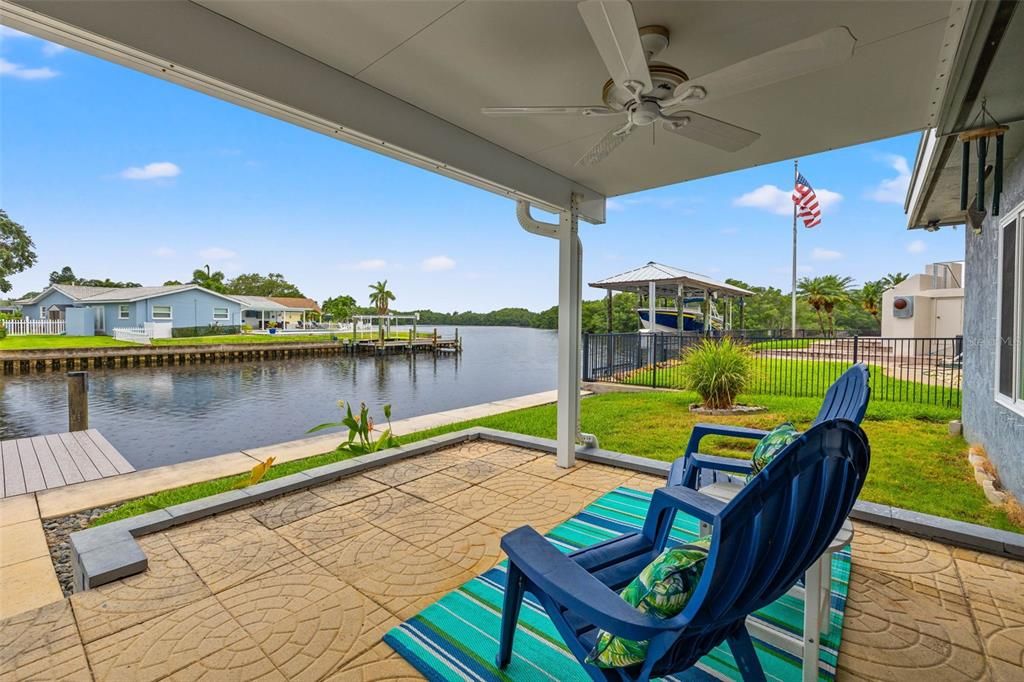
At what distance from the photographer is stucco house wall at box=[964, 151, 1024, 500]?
3043mm

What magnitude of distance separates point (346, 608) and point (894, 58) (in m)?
3.45

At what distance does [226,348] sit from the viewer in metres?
26.6

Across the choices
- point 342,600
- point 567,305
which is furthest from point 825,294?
point 342,600

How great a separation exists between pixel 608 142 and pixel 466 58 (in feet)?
2.68

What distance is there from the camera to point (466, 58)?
2.18 meters

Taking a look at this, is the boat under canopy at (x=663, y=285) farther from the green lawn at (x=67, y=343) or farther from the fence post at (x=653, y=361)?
the green lawn at (x=67, y=343)

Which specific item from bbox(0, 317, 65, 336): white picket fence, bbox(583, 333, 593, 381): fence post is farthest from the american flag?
bbox(0, 317, 65, 336): white picket fence

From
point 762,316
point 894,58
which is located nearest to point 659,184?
point 894,58

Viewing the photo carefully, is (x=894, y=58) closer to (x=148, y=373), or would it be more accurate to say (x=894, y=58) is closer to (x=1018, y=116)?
(x=1018, y=116)

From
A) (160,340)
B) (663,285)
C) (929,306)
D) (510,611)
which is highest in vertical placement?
(663,285)

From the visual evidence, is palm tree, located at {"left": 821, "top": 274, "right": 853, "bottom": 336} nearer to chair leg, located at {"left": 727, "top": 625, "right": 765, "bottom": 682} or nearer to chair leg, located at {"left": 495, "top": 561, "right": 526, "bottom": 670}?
chair leg, located at {"left": 727, "top": 625, "right": 765, "bottom": 682}

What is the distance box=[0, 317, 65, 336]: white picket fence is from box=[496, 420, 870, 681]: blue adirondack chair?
11885mm

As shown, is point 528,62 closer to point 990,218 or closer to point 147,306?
point 990,218

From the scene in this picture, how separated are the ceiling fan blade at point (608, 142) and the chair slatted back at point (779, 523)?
1.72 metres
